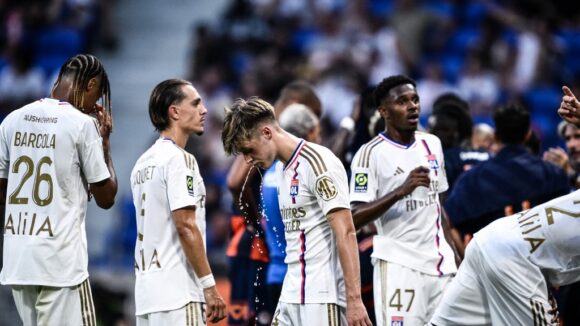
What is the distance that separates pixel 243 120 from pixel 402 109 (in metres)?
1.45

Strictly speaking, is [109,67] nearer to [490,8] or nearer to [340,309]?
[490,8]

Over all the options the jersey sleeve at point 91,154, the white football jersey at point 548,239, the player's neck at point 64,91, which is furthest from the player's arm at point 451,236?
the player's neck at point 64,91

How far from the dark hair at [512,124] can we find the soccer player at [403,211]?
52.8 inches

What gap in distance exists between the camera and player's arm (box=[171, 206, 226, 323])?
21.3ft

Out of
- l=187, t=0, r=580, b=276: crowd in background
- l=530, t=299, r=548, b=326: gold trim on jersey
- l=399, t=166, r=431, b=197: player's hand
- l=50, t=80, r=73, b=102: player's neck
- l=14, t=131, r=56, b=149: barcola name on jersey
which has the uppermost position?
l=187, t=0, r=580, b=276: crowd in background

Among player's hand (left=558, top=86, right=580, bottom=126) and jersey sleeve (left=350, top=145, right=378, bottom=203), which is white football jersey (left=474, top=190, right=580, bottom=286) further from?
jersey sleeve (left=350, top=145, right=378, bottom=203)

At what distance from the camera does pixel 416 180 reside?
717cm

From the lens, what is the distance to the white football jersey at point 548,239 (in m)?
6.36

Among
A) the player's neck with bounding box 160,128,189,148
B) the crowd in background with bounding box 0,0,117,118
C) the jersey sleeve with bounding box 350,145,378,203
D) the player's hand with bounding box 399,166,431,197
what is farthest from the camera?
the crowd in background with bounding box 0,0,117,118

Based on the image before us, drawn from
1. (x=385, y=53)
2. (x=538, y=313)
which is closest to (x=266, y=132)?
(x=538, y=313)

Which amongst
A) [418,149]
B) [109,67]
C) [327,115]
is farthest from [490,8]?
[418,149]

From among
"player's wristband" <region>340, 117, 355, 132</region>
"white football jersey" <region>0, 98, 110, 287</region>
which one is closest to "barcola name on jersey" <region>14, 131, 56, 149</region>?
"white football jersey" <region>0, 98, 110, 287</region>

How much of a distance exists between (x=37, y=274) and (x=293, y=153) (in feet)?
5.96

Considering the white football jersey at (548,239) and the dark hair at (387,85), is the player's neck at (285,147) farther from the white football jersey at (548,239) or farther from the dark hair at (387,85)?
the white football jersey at (548,239)
